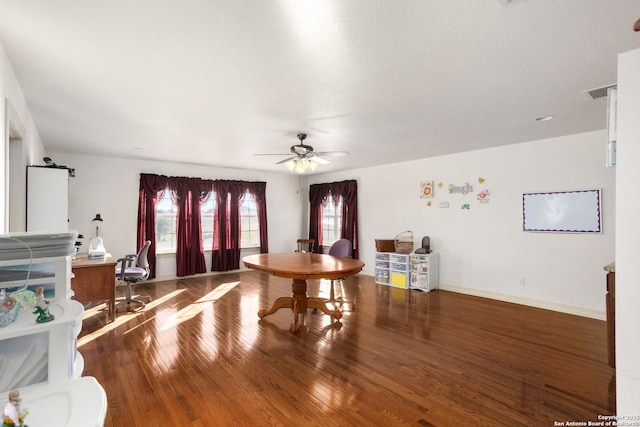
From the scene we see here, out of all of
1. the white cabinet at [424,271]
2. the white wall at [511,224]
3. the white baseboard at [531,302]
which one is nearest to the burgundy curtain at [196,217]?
the white wall at [511,224]

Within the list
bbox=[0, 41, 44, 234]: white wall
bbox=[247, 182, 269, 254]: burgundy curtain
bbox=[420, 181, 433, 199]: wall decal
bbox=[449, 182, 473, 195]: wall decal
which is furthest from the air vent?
bbox=[247, 182, 269, 254]: burgundy curtain

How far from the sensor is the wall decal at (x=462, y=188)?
509cm

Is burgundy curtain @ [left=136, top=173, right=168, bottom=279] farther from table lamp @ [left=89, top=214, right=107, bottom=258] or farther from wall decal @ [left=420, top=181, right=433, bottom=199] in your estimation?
wall decal @ [left=420, top=181, right=433, bottom=199]

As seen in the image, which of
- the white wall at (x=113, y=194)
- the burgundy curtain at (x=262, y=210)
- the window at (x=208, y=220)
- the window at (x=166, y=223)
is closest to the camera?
the white wall at (x=113, y=194)

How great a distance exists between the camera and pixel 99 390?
3.44 feet

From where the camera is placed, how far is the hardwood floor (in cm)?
204

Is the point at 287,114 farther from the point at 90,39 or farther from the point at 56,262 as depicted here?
the point at 56,262

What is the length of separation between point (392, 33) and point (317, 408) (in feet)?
7.87

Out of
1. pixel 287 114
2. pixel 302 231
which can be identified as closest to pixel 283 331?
pixel 287 114

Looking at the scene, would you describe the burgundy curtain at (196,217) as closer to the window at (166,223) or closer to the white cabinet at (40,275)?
the window at (166,223)

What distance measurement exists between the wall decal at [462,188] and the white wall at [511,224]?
0.07m

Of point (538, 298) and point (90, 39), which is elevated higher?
point (90, 39)

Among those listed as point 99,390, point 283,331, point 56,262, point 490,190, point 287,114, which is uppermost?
point 287,114

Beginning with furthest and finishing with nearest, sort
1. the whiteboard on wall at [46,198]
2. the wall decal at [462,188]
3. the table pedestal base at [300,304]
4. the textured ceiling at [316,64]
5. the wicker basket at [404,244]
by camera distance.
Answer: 1. the wicker basket at [404,244]
2. the wall decal at [462,188]
3. the table pedestal base at [300,304]
4. the whiteboard on wall at [46,198]
5. the textured ceiling at [316,64]
